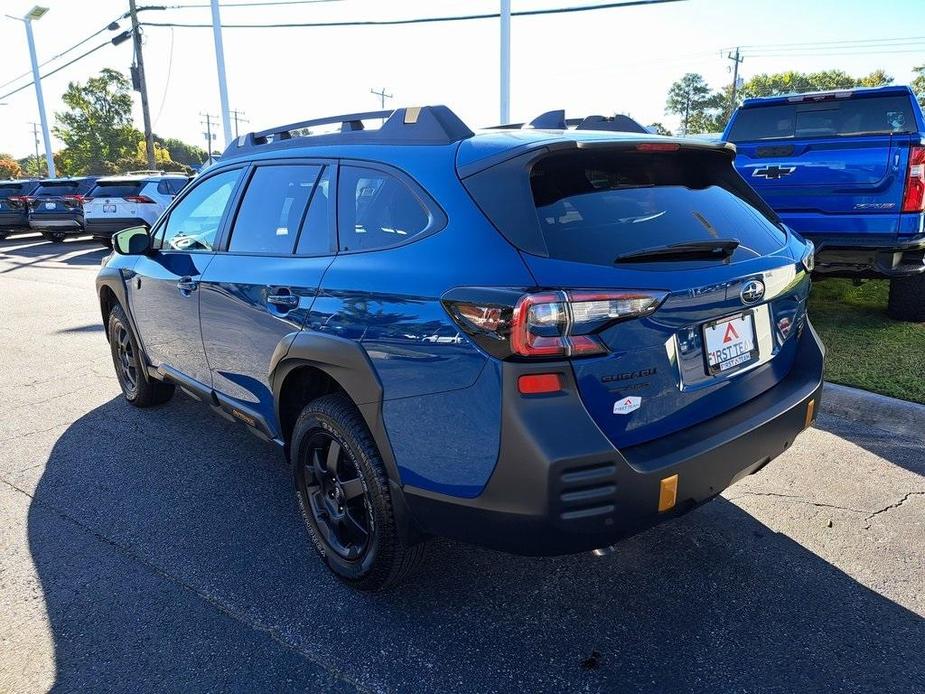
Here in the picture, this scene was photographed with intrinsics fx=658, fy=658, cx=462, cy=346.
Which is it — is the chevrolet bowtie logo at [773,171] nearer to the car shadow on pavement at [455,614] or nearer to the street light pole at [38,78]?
the car shadow on pavement at [455,614]

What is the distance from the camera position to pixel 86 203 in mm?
15914

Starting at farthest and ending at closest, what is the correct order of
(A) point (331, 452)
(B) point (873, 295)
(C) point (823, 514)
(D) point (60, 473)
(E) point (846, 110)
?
(B) point (873, 295)
(E) point (846, 110)
(D) point (60, 473)
(C) point (823, 514)
(A) point (331, 452)

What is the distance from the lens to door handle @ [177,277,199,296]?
3.51 meters

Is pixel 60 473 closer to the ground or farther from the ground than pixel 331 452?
closer to the ground

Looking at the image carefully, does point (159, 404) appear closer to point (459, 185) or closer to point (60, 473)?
point (60, 473)

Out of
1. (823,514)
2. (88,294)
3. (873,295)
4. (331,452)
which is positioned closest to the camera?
(331,452)

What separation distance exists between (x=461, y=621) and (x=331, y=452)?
2.74 ft

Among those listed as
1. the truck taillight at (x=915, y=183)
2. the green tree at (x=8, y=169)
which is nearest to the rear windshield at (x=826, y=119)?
the truck taillight at (x=915, y=183)

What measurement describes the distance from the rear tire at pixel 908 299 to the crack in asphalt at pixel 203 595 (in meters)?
6.12

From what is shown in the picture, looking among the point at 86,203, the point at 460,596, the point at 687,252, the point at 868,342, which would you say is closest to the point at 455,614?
the point at 460,596

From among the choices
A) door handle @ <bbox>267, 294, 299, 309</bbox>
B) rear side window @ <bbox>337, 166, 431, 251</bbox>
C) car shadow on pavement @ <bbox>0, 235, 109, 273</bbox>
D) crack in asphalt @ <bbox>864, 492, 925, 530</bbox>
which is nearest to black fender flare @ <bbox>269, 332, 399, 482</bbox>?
door handle @ <bbox>267, 294, 299, 309</bbox>

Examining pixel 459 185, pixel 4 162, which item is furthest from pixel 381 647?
pixel 4 162

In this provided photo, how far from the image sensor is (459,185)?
224 cm

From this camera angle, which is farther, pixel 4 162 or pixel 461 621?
pixel 4 162
